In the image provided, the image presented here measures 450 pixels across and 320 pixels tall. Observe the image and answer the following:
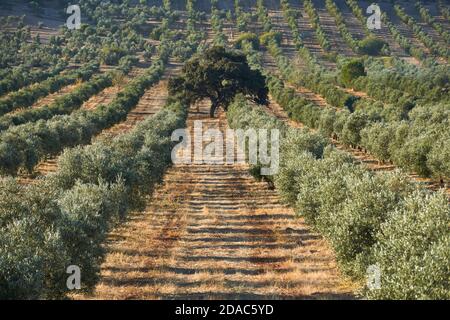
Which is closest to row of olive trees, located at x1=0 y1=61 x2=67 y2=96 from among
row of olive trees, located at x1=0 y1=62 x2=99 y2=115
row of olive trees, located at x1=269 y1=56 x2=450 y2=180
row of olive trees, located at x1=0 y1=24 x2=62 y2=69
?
row of olive trees, located at x1=0 y1=62 x2=99 y2=115

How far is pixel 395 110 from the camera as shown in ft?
266

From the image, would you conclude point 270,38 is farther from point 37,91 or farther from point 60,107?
point 60,107

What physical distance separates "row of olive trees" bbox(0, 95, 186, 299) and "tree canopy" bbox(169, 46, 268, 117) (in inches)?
2546

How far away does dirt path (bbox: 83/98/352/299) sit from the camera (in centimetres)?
2639

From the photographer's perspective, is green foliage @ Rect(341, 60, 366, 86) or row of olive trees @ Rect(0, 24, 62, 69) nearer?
green foliage @ Rect(341, 60, 366, 86)

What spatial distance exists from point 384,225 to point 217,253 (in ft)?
43.0

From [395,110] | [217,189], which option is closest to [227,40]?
[395,110]

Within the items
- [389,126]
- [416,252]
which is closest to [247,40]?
[389,126]

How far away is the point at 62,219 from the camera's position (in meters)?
23.7

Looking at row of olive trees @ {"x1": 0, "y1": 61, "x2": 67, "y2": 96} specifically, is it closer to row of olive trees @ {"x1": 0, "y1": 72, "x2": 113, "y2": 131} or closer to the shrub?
row of olive trees @ {"x1": 0, "y1": 72, "x2": 113, "y2": 131}

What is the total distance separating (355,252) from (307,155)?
51.6 ft

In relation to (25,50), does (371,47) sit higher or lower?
higher

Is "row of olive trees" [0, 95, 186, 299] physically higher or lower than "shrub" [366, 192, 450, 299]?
lower

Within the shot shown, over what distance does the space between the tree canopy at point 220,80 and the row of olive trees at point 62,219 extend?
64667 millimetres
